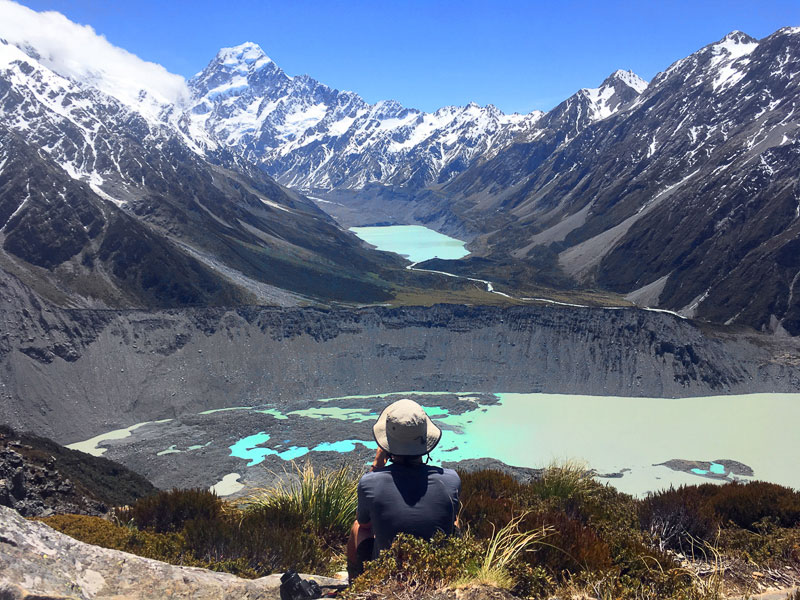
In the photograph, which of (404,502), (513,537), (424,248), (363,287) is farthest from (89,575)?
(424,248)

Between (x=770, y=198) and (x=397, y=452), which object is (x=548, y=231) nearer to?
(x=770, y=198)

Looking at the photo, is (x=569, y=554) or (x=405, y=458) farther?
(x=569, y=554)

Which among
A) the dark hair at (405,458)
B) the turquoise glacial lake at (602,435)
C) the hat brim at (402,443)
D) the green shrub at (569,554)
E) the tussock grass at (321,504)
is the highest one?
the hat brim at (402,443)

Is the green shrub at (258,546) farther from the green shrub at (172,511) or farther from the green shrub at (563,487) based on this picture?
the green shrub at (563,487)

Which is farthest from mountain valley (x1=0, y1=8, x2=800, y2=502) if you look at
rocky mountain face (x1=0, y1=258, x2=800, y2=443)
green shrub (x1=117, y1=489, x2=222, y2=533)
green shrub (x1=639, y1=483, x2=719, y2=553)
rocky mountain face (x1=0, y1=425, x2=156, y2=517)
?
green shrub (x1=639, y1=483, x2=719, y2=553)

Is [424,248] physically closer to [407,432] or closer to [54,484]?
[54,484]

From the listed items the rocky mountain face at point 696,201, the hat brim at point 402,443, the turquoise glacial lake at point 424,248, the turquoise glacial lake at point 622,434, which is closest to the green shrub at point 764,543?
the hat brim at point 402,443

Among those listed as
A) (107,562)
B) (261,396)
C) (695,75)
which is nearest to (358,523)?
(107,562)
